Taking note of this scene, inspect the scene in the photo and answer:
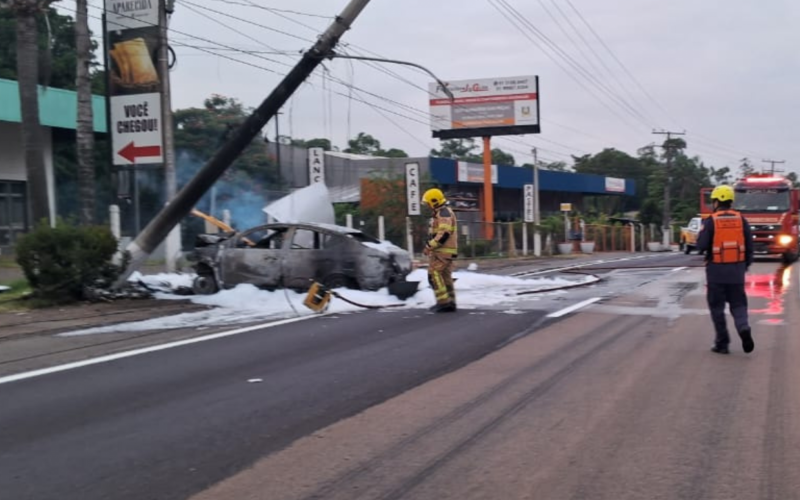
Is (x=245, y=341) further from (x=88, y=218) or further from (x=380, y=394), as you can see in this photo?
(x=88, y=218)

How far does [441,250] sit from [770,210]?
19.3 m

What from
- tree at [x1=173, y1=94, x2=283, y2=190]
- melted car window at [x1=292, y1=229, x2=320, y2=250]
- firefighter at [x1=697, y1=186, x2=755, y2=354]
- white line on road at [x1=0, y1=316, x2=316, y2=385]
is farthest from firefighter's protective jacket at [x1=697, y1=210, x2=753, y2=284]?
tree at [x1=173, y1=94, x2=283, y2=190]

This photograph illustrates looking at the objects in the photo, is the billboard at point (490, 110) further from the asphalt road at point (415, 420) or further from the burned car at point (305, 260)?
the asphalt road at point (415, 420)

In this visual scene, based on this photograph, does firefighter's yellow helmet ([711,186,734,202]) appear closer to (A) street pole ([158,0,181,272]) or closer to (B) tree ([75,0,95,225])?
(A) street pole ([158,0,181,272])

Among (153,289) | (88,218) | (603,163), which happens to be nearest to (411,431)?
(153,289)

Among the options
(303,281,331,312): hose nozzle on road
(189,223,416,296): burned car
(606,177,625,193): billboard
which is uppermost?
(606,177,625,193): billboard

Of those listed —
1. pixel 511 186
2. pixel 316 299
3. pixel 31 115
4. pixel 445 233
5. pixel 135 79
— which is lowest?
pixel 316 299

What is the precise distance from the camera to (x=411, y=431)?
6344 millimetres

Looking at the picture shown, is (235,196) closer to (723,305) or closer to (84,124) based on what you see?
(84,124)

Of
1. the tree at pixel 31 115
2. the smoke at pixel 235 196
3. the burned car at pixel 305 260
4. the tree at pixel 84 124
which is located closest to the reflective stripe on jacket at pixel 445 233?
the burned car at pixel 305 260

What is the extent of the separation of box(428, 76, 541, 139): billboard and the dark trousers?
133 ft

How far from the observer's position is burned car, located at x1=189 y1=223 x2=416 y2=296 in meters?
15.0

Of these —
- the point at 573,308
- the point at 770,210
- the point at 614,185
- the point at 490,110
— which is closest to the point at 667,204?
the point at 614,185

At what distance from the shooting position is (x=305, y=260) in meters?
15.1
